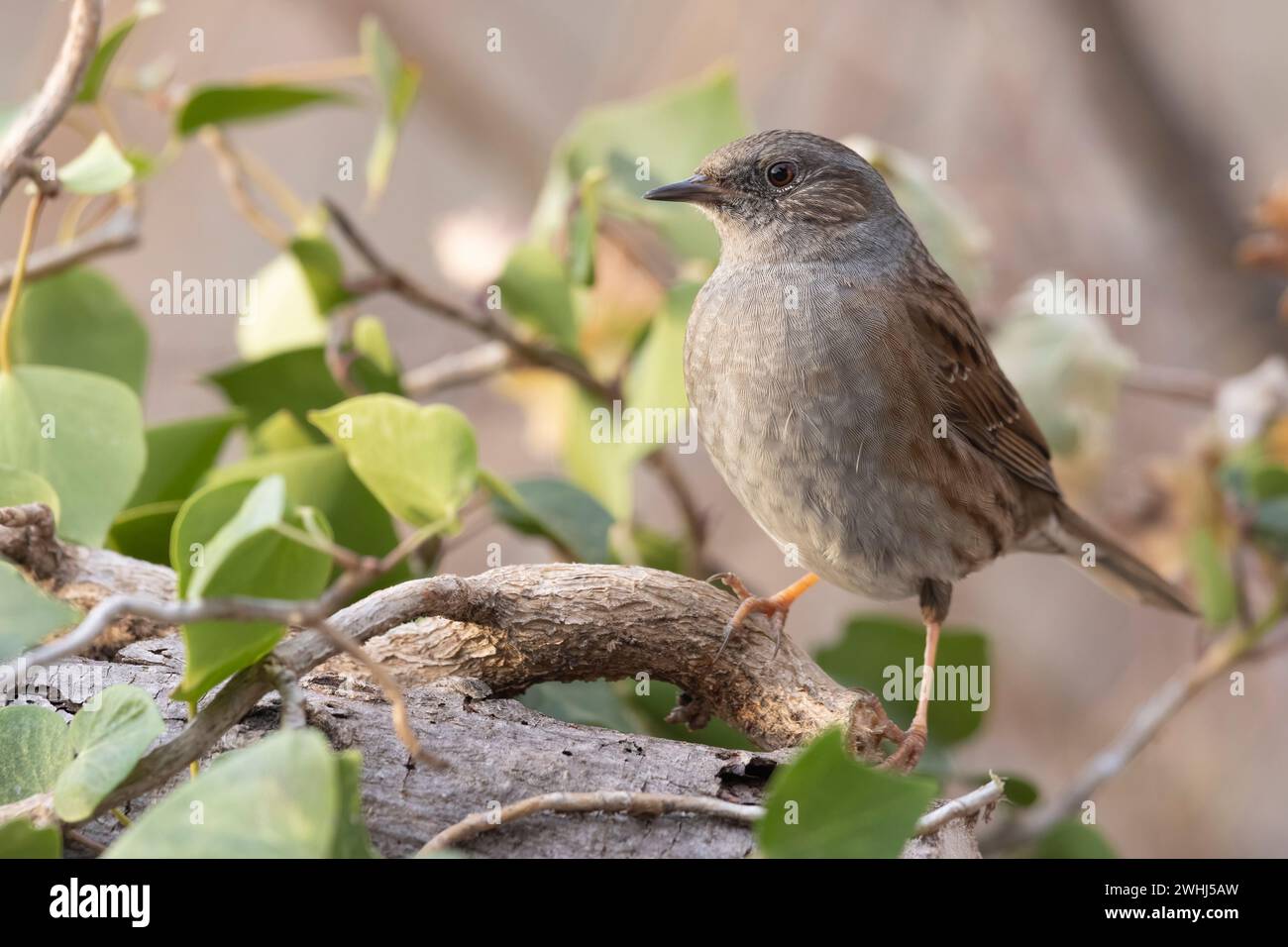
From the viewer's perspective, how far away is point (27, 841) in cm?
136

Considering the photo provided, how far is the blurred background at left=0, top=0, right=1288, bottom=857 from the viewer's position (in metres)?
A: 5.03

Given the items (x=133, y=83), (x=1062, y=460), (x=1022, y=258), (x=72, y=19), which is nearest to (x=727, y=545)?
(x=1022, y=258)

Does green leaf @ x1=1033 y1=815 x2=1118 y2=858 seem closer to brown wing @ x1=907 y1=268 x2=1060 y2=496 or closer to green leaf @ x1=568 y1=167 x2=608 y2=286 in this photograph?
brown wing @ x1=907 y1=268 x2=1060 y2=496

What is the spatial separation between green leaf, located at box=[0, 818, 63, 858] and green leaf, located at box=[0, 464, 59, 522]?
688mm

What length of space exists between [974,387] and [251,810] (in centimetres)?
222

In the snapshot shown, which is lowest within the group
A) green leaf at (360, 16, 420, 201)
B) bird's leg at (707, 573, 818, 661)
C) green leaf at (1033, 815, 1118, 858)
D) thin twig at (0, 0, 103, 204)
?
green leaf at (1033, 815, 1118, 858)

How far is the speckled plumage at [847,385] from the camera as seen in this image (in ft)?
8.61

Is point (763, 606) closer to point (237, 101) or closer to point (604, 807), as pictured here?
point (604, 807)

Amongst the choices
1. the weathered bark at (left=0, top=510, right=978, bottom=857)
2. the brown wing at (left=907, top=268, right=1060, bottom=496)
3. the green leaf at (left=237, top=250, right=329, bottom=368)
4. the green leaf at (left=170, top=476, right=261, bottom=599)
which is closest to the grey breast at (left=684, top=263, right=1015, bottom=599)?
the brown wing at (left=907, top=268, right=1060, bottom=496)

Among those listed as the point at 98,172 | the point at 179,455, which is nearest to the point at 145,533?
the point at 179,455

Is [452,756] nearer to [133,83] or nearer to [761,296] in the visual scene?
[761,296]

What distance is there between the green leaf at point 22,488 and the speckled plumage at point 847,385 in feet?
4.37

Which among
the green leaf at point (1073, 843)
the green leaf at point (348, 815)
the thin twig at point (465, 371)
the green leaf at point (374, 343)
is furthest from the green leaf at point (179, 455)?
the green leaf at point (1073, 843)

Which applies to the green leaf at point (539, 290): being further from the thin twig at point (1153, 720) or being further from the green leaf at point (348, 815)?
the green leaf at point (348, 815)
